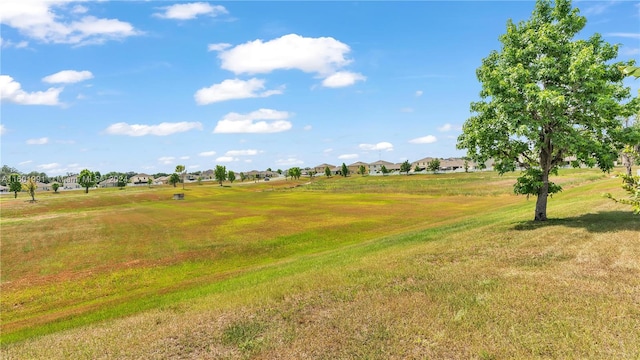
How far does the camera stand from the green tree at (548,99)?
2278cm

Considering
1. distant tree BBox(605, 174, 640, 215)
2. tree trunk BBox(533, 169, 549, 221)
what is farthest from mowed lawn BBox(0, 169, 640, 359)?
distant tree BBox(605, 174, 640, 215)

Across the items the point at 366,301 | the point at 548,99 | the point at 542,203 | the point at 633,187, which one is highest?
the point at 548,99

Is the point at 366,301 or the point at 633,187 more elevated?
the point at 633,187

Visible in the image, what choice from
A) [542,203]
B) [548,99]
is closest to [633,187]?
[548,99]

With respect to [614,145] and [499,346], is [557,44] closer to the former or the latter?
[614,145]

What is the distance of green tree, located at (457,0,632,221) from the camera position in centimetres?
2278

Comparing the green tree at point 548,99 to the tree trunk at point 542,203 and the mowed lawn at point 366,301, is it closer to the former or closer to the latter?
the tree trunk at point 542,203

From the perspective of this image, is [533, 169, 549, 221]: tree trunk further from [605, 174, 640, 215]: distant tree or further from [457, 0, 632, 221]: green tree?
[605, 174, 640, 215]: distant tree

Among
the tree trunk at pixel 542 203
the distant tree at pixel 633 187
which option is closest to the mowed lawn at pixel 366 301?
the tree trunk at pixel 542 203

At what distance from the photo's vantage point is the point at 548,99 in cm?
2144

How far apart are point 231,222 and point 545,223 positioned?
42.8 meters

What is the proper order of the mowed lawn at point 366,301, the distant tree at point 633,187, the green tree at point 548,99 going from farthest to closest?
the green tree at point 548,99 → the mowed lawn at point 366,301 → the distant tree at point 633,187

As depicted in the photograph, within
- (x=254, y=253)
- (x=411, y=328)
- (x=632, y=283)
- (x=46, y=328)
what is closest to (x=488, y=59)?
(x=632, y=283)

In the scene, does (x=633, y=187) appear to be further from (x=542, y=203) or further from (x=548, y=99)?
(x=542, y=203)
